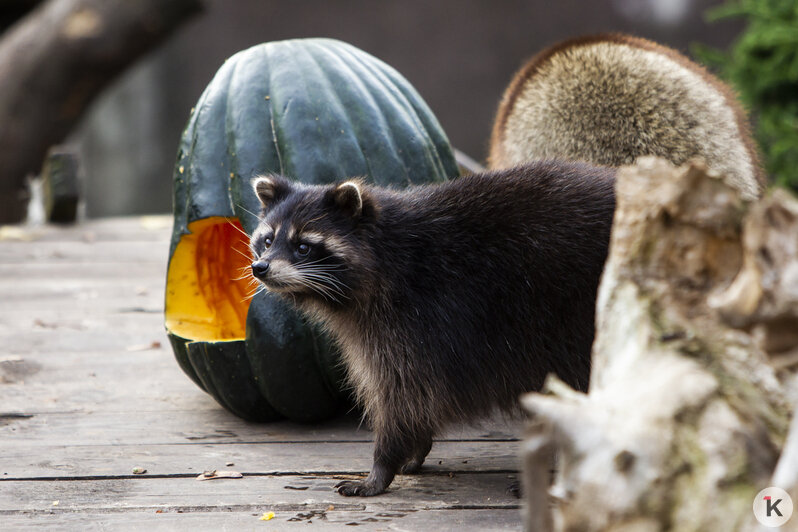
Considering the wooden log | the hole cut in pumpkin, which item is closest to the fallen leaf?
the hole cut in pumpkin

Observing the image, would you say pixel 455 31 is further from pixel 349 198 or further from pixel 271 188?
pixel 349 198

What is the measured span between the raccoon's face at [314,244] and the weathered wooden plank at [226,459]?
521 millimetres

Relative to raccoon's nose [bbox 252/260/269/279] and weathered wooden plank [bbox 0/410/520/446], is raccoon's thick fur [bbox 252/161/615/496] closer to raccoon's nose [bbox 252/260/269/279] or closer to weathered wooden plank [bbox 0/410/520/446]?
raccoon's nose [bbox 252/260/269/279]

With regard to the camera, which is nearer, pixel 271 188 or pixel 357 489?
pixel 357 489

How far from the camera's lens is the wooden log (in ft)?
27.5

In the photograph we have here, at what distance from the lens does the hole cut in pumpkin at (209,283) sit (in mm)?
3371

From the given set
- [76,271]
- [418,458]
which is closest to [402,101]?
[418,458]

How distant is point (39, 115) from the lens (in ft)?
28.6

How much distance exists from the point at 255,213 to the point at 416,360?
2.74 ft

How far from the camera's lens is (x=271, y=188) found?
9.27 ft

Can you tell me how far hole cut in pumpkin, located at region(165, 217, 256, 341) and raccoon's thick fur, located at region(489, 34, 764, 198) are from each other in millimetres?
1210

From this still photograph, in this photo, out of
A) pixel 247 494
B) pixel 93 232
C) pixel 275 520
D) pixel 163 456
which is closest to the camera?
pixel 275 520

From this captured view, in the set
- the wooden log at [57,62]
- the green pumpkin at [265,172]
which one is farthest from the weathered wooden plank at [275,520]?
the wooden log at [57,62]

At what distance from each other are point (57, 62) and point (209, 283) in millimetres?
5876
